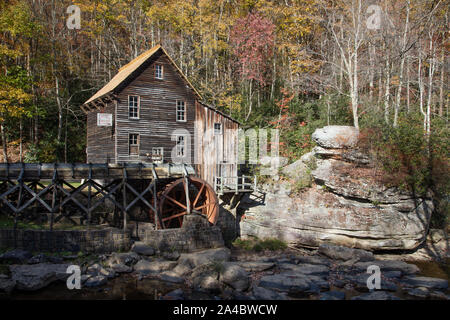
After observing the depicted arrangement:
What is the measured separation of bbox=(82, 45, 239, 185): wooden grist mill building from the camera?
1783cm

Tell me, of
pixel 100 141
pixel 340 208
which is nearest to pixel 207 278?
pixel 340 208

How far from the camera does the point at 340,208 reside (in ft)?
51.6

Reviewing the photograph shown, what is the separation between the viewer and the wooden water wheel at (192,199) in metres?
15.1

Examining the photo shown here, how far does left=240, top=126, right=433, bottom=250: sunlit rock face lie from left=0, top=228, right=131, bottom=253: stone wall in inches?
340

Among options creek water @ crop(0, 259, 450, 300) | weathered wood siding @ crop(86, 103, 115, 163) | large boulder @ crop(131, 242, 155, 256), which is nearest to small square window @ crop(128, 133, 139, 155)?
weathered wood siding @ crop(86, 103, 115, 163)

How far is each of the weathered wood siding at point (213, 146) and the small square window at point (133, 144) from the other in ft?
12.0

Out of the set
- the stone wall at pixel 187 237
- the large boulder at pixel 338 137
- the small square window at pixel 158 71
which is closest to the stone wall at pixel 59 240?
the stone wall at pixel 187 237

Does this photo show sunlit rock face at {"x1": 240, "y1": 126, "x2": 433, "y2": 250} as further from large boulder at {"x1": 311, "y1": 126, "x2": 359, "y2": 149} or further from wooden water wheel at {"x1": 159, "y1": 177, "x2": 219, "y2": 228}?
wooden water wheel at {"x1": 159, "y1": 177, "x2": 219, "y2": 228}

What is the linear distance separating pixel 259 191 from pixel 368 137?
6.84 m

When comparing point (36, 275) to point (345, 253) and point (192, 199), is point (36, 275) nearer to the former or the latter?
point (192, 199)

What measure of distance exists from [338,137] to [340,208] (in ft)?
13.0

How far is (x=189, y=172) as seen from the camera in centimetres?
1582
